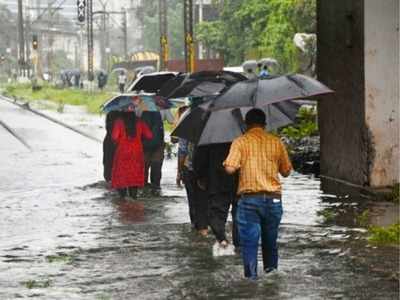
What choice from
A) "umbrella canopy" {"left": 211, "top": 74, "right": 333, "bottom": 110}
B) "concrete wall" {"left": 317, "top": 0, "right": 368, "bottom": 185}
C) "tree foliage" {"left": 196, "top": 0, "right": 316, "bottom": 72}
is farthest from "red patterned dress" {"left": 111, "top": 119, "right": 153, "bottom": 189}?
"tree foliage" {"left": 196, "top": 0, "right": 316, "bottom": 72}

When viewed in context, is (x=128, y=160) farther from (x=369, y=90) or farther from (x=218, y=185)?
(x=218, y=185)

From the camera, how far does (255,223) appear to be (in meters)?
9.05

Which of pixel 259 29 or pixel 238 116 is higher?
pixel 259 29

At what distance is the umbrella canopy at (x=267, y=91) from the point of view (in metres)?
9.12

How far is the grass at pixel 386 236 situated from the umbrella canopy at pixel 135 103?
4.95 meters

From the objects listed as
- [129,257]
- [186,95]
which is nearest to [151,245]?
[129,257]

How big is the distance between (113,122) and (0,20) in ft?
420

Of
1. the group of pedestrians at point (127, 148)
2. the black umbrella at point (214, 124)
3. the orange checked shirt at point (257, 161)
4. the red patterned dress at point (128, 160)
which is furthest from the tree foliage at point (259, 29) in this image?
the orange checked shirt at point (257, 161)

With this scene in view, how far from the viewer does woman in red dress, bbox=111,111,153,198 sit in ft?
51.8

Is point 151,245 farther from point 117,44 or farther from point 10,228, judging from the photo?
point 117,44

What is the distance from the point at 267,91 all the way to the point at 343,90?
6666mm

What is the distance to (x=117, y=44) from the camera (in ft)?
577

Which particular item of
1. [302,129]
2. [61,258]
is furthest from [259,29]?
[61,258]

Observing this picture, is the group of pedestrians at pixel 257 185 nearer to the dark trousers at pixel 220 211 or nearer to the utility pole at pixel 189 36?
the dark trousers at pixel 220 211
